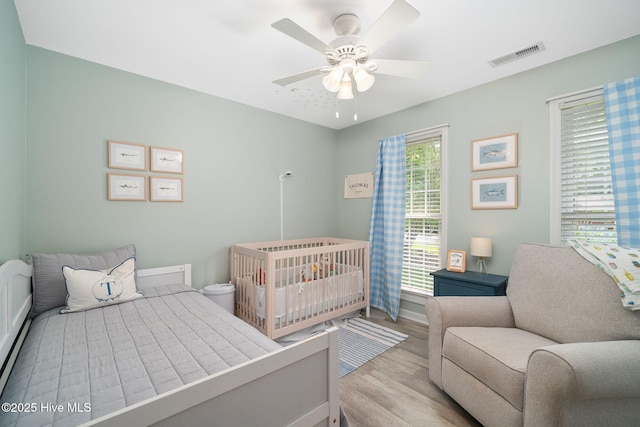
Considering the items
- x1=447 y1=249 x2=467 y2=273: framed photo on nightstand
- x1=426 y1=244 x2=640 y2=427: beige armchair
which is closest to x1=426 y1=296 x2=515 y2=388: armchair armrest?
x1=426 y1=244 x2=640 y2=427: beige armchair

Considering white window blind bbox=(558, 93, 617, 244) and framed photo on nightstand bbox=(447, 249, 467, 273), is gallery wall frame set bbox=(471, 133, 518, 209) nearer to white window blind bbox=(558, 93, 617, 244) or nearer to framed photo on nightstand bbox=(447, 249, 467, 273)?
white window blind bbox=(558, 93, 617, 244)

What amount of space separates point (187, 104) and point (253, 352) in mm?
2408

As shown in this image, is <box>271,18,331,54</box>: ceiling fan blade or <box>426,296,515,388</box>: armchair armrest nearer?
<box>271,18,331,54</box>: ceiling fan blade

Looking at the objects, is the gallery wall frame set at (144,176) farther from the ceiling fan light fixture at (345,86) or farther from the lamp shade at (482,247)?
the lamp shade at (482,247)

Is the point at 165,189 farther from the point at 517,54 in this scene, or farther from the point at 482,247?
the point at 517,54

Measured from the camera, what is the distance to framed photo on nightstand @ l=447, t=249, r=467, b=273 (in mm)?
2604

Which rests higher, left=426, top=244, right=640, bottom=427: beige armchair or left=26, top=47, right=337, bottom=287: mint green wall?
left=26, top=47, right=337, bottom=287: mint green wall

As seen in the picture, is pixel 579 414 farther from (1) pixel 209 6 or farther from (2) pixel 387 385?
(1) pixel 209 6

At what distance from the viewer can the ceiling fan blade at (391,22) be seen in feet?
4.01

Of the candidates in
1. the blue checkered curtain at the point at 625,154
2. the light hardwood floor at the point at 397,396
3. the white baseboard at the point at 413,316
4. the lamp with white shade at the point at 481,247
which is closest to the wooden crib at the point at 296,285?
the white baseboard at the point at 413,316

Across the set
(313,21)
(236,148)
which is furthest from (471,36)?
(236,148)

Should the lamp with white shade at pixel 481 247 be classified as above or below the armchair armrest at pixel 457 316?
above

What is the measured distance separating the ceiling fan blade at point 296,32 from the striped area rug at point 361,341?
2.20m

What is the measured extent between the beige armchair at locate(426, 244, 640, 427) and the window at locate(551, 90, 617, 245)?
0.53 metres
